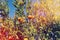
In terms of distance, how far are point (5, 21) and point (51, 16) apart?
4.98m

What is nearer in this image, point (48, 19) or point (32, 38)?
point (32, 38)

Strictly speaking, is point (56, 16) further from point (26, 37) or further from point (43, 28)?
point (26, 37)

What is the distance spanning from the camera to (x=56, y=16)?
28.2 m

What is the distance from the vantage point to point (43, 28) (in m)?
28.4

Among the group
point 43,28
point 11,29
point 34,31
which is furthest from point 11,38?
point 43,28

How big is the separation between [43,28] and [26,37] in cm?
275

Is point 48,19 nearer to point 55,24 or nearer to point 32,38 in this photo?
point 55,24

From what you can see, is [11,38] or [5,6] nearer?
[11,38]

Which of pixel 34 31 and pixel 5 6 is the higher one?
pixel 5 6

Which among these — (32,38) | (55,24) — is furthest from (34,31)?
(55,24)

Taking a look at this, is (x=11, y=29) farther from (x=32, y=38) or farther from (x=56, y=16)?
(x=56, y=16)

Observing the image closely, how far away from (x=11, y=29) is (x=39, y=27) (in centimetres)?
366

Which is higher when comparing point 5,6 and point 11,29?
point 5,6

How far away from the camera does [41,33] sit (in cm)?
Answer: 2802
